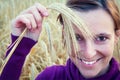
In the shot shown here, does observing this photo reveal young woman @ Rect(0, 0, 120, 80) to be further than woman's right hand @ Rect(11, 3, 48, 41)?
Yes

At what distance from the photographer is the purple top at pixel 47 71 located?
6.02 feet

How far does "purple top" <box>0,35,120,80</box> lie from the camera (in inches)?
72.2

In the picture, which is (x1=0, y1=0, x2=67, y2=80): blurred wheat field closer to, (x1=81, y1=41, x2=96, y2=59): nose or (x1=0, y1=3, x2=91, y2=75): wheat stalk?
(x1=81, y1=41, x2=96, y2=59): nose

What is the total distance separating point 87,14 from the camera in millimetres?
1933

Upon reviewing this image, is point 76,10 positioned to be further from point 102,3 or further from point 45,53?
point 45,53

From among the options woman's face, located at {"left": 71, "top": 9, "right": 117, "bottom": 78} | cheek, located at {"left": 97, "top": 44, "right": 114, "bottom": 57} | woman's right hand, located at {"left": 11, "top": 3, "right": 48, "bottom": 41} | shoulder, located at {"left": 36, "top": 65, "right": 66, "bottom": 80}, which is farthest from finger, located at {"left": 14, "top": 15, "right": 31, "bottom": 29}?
shoulder, located at {"left": 36, "top": 65, "right": 66, "bottom": 80}

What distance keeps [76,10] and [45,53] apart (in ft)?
5.20

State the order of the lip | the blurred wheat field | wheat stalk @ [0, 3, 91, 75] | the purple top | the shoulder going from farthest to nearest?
the blurred wheat field → the shoulder → the lip → the purple top → wheat stalk @ [0, 3, 91, 75]

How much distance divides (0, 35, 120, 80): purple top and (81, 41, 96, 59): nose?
0.19 m

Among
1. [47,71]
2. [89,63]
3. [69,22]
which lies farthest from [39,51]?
[69,22]

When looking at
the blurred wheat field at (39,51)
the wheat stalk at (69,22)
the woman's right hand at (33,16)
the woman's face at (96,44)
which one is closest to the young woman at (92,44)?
the woman's face at (96,44)

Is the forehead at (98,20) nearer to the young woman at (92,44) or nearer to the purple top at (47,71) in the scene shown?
the young woman at (92,44)

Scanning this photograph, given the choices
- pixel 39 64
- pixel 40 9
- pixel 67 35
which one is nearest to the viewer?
pixel 67 35

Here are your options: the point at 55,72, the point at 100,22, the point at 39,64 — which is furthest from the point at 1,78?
the point at 39,64
